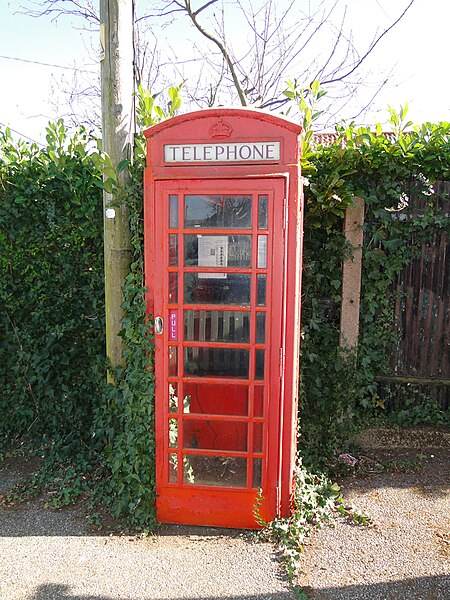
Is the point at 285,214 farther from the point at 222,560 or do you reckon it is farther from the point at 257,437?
the point at 222,560

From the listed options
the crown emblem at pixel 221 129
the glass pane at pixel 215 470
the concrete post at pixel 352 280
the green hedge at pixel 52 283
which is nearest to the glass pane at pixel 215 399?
the glass pane at pixel 215 470

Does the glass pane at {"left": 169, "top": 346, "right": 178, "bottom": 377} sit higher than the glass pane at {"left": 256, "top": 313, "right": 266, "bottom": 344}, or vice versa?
the glass pane at {"left": 256, "top": 313, "right": 266, "bottom": 344}

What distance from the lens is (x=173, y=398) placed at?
135 inches

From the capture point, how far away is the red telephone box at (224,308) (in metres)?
3.12

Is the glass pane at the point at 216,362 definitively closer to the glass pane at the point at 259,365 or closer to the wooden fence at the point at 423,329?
the glass pane at the point at 259,365

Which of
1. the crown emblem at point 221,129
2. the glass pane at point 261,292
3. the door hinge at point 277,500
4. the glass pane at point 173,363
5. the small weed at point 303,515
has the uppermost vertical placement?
the crown emblem at point 221,129

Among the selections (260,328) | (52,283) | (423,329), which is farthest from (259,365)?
(52,283)

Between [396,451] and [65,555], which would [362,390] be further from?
[65,555]

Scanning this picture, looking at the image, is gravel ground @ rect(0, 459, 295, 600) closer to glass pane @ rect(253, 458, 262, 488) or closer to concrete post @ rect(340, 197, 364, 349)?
glass pane @ rect(253, 458, 262, 488)

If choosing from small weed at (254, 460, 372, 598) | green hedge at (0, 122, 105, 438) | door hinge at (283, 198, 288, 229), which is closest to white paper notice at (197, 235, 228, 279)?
door hinge at (283, 198, 288, 229)

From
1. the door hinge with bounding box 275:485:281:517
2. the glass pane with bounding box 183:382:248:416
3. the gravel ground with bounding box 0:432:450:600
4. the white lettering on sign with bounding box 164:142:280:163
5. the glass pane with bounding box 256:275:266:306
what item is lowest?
the gravel ground with bounding box 0:432:450:600

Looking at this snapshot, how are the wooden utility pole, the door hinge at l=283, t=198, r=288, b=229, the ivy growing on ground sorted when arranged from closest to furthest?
the door hinge at l=283, t=198, r=288, b=229
the wooden utility pole
the ivy growing on ground

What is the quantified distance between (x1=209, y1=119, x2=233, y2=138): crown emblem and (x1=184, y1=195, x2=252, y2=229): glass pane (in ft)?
1.20

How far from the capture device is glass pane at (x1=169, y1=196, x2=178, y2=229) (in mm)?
3213
